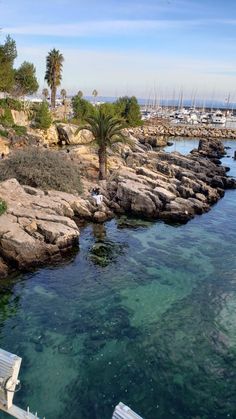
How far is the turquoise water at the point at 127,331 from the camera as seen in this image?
47.1 feet

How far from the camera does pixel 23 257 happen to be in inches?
933

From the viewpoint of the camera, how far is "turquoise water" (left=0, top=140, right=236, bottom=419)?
14359 mm

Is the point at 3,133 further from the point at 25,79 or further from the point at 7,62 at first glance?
the point at 25,79

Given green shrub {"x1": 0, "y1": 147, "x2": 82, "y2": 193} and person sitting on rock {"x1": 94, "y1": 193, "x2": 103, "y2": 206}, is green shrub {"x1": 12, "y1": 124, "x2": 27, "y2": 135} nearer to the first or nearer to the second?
green shrub {"x1": 0, "y1": 147, "x2": 82, "y2": 193}

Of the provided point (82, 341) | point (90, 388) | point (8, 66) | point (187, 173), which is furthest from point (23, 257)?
point (8, 66)

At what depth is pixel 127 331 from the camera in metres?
18.4

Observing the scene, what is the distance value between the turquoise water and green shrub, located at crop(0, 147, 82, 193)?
772 cm

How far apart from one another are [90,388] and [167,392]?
112 inches

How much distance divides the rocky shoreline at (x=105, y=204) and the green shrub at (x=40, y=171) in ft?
4.57

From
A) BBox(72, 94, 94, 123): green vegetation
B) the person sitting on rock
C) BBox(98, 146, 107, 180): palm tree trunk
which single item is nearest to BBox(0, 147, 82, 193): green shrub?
the person sitting on rock

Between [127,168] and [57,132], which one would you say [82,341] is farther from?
[57,132]

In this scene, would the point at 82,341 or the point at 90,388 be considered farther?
the point at 82,341

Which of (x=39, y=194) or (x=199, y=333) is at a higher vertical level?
(x=39, y=194)

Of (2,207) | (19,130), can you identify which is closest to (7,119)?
(19,130)
